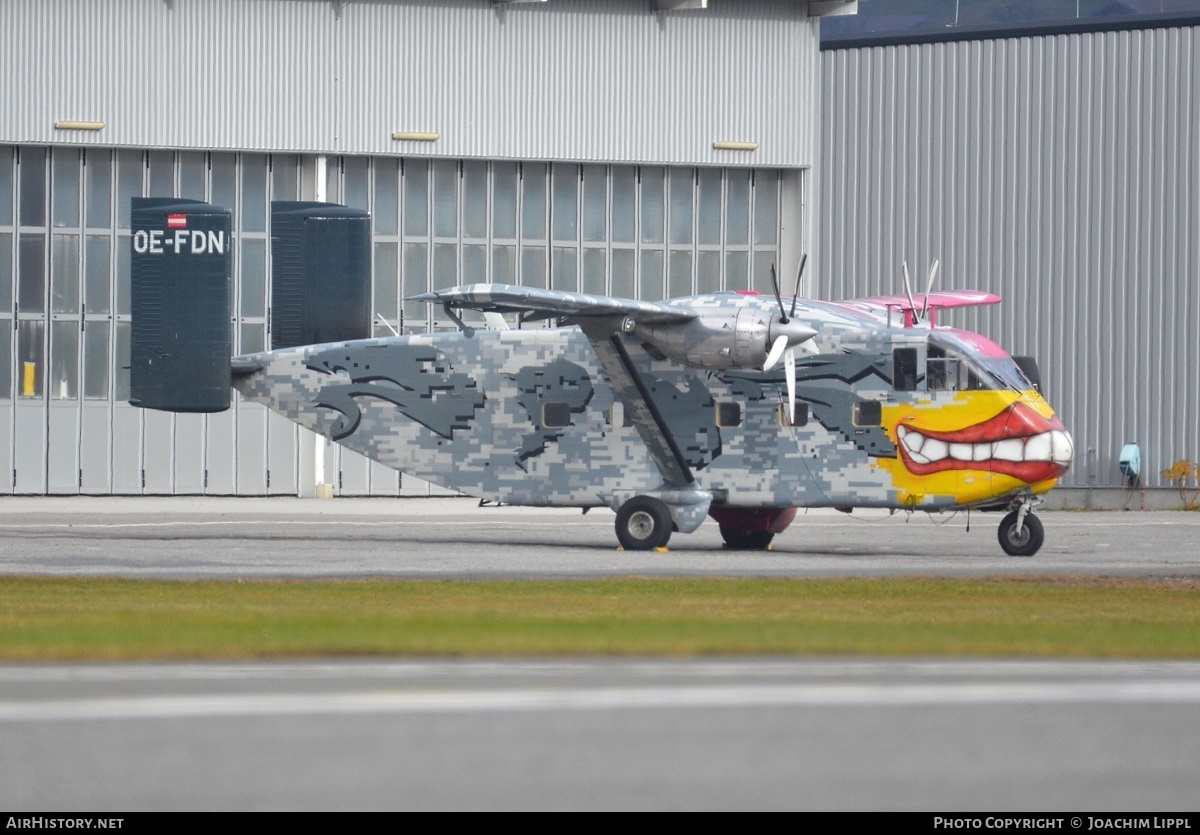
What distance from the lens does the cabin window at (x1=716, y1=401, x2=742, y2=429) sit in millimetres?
29234

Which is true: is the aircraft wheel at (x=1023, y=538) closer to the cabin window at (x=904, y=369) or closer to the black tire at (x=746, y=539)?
the cabin window at (x=904, y=369)

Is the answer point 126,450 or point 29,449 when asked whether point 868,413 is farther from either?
point 29,449

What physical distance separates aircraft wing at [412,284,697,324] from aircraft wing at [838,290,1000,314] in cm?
377

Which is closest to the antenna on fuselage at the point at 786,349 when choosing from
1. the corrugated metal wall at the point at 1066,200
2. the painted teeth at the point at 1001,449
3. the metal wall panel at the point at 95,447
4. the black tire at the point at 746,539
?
the painted teeth at the point at 1001,449

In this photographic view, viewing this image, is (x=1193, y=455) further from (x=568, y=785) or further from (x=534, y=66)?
(x=568, y=785)

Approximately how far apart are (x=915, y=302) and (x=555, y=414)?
722 centimetres

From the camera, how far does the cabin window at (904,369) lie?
28141mm

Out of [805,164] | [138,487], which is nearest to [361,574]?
[138,487]

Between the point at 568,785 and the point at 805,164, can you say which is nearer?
the point at 568,785

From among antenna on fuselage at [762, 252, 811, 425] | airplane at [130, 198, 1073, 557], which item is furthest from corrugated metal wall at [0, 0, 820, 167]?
antenna on fuselage at [762, 252, 811, 425]

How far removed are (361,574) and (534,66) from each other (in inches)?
1075

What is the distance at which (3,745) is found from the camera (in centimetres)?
901

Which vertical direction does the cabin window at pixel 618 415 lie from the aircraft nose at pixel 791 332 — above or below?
below

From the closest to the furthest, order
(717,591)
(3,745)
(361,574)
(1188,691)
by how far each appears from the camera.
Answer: (3,745) → (1188,691) → (717,591) → (361,574)
